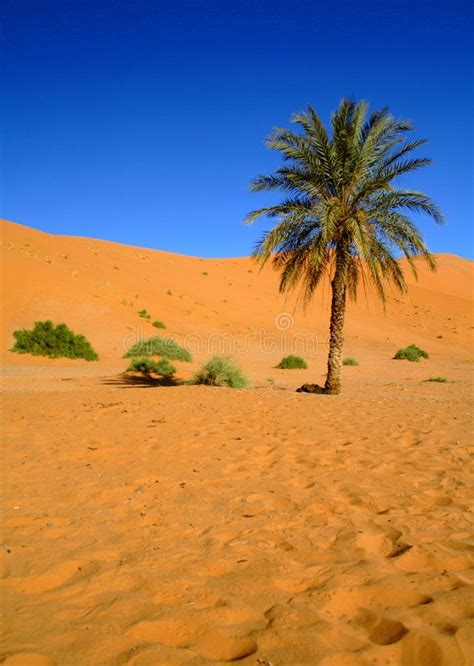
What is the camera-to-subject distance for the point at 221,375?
1304cm

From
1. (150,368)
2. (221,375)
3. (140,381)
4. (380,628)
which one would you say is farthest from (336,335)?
(380,628)

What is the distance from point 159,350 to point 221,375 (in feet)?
25.3

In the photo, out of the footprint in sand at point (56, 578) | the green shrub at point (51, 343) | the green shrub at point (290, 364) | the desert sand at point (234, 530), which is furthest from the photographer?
the green shrub at point (290, 364)

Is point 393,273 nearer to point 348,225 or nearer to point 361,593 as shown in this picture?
point 348,225

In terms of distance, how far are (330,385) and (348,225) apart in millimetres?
4288

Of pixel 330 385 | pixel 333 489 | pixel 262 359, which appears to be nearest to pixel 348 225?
pixel 330 385

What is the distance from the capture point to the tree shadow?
14.4 meters

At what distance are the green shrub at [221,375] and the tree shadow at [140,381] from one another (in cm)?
145

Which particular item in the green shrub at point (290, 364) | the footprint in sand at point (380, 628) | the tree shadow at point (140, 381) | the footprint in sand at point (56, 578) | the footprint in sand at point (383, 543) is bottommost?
the footprint in sand at point (56, 578)

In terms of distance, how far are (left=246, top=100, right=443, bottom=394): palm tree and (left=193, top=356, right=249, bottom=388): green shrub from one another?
272 cm

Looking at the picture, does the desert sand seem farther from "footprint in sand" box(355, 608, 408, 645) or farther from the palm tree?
the palm tree

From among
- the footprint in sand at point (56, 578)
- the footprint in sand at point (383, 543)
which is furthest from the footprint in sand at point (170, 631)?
the footprint in sand at point (383, 543)

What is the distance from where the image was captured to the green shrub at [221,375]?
13077mm

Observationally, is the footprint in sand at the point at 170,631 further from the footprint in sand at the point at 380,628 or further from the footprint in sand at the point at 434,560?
the footprint in sand at the point at 434,560
